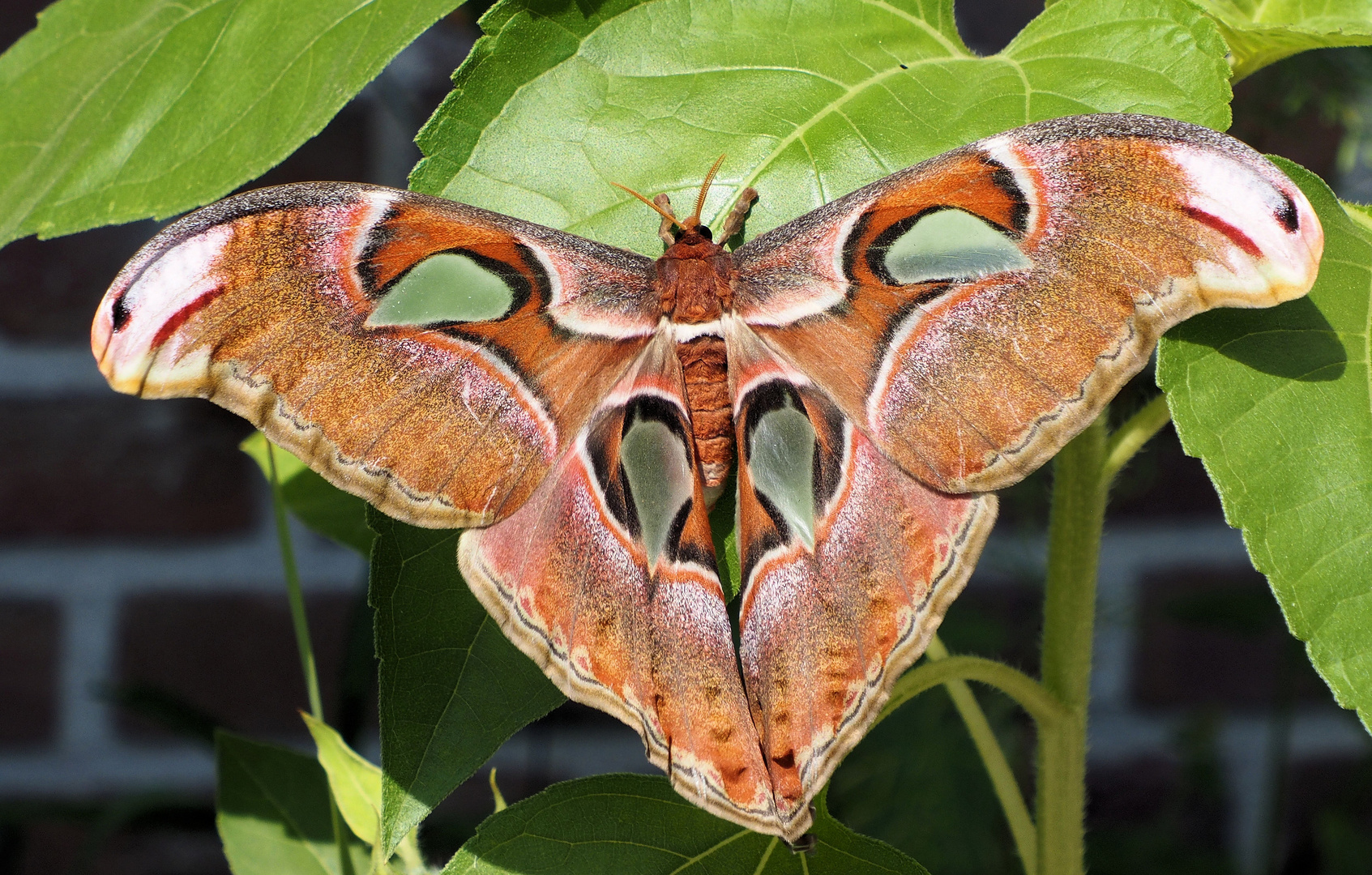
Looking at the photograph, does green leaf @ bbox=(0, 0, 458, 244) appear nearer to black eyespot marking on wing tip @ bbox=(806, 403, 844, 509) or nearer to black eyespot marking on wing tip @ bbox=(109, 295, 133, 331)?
black eyespot marking on wing tip @ bbox=(109, 295, 133, 331)

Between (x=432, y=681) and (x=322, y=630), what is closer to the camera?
(x=432, y=681)

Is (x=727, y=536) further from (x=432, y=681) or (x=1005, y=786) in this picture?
(x=1005, y=786)

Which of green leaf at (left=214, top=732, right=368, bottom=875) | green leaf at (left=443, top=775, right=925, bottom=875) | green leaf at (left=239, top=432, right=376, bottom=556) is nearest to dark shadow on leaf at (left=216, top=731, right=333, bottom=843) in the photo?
green leaf at (left=214, top=732, right=368, bottom=875)

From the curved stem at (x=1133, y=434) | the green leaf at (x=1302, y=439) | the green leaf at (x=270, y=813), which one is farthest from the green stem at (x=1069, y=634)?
the green leaf at (x=270, y=813)


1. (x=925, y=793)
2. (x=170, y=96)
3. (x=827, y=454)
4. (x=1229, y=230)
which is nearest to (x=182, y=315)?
(x=170, y=96)

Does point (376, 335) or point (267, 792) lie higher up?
point (376, 335)

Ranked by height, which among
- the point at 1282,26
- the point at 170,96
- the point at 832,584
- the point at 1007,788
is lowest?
the point at 1007,788
